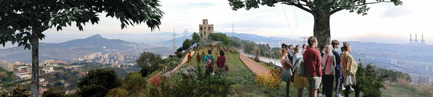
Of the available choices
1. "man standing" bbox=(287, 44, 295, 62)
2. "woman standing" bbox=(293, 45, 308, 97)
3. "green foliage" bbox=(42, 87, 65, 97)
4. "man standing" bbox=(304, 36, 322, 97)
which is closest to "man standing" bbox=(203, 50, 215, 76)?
"man standing" bbox=(287, 44, 295, 62)

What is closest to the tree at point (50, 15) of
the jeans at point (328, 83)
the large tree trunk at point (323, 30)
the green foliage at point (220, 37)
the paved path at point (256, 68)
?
the jeans at point (328, 83)

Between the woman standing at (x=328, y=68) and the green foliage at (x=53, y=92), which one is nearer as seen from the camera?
the woman standing at (x=328, y=68)

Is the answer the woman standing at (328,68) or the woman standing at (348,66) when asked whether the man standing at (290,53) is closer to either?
the woman standing at (328,68)

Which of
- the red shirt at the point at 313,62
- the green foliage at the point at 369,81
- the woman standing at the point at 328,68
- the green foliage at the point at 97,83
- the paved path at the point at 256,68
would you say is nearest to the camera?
the red shirt at the point at 313,62

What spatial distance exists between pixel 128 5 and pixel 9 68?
95536 millimetres

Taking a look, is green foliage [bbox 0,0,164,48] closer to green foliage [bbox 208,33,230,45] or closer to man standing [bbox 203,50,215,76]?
man standing [bbox 203,50,215,76]

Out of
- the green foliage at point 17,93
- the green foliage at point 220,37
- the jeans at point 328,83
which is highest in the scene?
the green foliage at point 220,37

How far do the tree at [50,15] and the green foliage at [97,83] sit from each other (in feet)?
5.33

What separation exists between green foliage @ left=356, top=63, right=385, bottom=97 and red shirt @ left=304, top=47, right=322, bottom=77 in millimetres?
3991

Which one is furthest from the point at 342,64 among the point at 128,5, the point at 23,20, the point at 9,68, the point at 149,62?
the point at 9,68

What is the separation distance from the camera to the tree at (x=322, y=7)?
40.1ft

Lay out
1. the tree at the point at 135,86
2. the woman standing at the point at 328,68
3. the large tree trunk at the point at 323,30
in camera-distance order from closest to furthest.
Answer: the woman standing at the point at 328,68, the tree at the point at 135,86, the large tree trunk at the point at 323,30

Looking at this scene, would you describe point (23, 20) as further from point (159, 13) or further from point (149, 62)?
point (149, 62)

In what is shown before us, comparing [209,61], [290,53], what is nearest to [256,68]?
[209,61]
